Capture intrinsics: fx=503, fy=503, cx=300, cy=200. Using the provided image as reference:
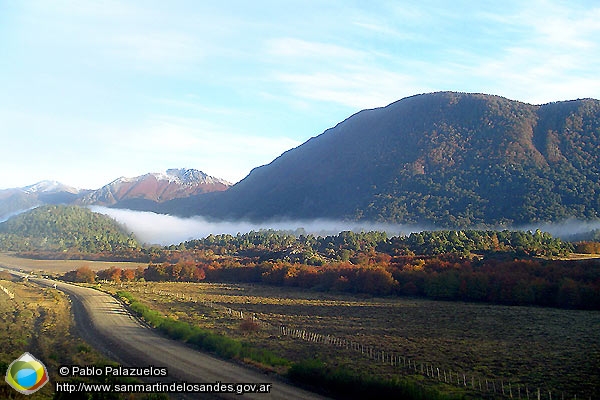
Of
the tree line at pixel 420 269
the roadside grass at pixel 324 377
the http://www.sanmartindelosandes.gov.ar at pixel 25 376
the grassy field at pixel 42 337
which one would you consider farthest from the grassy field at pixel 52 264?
the http://www.sanmartindelosandes.gov.ar at pixel 25 376

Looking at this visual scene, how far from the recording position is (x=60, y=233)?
467ft

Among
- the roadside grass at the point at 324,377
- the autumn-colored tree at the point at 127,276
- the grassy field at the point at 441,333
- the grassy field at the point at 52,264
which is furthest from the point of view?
the grassy field at the point at 52,264

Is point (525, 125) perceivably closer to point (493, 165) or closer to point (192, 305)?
point (493, 165)

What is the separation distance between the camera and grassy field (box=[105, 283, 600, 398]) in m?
23.4

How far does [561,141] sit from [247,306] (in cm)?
14429

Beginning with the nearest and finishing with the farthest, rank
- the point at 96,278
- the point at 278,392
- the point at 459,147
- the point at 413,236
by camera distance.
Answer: the point at 278,392, the point at 96,278, the point at 413,236, the point at 459,147

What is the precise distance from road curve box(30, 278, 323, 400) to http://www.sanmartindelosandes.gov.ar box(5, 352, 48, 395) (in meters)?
4.79

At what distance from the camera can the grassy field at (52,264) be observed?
102 m

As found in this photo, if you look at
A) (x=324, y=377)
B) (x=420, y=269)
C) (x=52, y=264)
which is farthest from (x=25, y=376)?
(x=52, y=264)

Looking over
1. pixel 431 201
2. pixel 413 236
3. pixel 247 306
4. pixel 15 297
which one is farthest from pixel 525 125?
pixel 15 297

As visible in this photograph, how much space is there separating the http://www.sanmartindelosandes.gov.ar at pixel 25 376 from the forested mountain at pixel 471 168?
5248 inches

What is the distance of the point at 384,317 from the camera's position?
4294 cm

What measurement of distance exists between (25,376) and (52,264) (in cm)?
10923

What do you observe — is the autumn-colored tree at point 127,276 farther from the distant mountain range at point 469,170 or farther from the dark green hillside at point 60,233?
the distant mountain range at point 469,170
